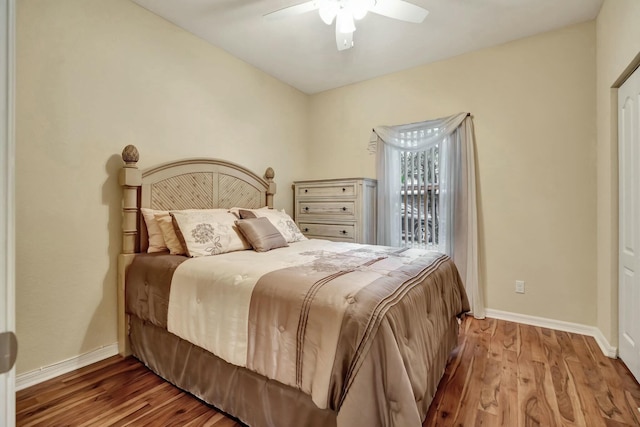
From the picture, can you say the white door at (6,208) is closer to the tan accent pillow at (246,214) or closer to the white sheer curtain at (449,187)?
the tan accent pillow at (246,214)

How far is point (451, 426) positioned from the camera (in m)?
1.47

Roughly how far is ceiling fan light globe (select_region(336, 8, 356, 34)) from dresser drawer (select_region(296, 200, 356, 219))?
1730mm

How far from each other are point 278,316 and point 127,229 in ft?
5.01

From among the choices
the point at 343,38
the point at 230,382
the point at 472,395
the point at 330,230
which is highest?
the point at 343,38

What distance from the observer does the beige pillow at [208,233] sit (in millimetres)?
2088

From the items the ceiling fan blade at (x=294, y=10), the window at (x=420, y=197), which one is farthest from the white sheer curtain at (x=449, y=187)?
the ceiling fan blade at (x=294, y=10)

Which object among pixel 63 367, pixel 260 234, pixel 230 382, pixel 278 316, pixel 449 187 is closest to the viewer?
pixel 278 316

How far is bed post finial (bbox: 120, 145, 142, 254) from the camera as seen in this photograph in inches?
84.4

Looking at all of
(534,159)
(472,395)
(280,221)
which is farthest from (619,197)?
(280,221)

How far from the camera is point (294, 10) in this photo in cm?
210

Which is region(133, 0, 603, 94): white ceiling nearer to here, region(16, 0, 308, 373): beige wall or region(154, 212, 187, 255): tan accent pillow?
region(16, 0, 308, 373): beige wall

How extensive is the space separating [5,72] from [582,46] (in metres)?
3.69

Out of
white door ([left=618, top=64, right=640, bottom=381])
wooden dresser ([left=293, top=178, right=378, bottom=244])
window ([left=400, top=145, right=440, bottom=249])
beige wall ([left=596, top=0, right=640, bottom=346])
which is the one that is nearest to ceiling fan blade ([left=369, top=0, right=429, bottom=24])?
beige wall ([left=596, top=0, right=640, bottom=346])

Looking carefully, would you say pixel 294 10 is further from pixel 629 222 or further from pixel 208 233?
pixel 629 222
